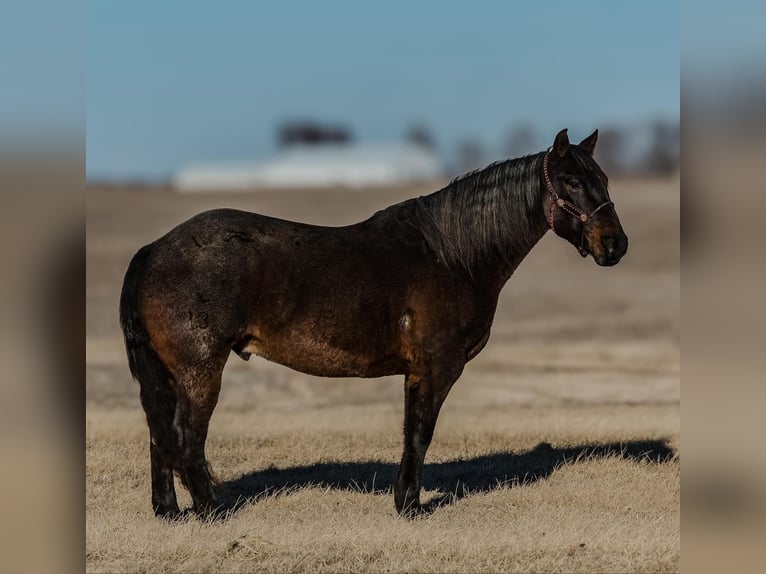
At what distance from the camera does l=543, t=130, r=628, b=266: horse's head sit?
6.84 m

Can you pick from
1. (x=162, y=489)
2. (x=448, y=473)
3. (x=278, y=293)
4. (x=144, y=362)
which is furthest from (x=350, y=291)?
(x=448, y=473)

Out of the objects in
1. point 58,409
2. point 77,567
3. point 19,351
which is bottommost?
point 77,567

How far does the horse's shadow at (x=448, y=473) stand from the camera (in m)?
8.13

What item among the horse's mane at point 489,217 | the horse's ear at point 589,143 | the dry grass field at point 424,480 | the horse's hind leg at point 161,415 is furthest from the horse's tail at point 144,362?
the horse's ear at point 589,143

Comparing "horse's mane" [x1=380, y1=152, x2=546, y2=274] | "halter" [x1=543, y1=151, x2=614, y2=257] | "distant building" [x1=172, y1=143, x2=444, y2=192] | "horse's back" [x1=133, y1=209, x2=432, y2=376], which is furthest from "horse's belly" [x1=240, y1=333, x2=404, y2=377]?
"distant building" [x1=172, y1=143, x2=444, y2=192]

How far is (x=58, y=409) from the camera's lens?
383 cm

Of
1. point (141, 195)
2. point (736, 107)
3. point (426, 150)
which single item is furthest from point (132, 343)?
point (426, 150)

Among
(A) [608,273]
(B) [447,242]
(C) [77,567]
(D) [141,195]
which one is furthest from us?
(D) [141,195]

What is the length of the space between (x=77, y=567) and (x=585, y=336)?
80.5ft

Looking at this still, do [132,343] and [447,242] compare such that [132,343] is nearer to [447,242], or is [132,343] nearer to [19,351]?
[447,242]

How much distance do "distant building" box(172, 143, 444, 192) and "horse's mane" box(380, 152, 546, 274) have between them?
52466 mm

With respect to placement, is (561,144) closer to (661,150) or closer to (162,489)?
(162,489)

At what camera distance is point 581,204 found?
22.7 ft

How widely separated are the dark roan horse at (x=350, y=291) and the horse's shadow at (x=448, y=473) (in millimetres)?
987
